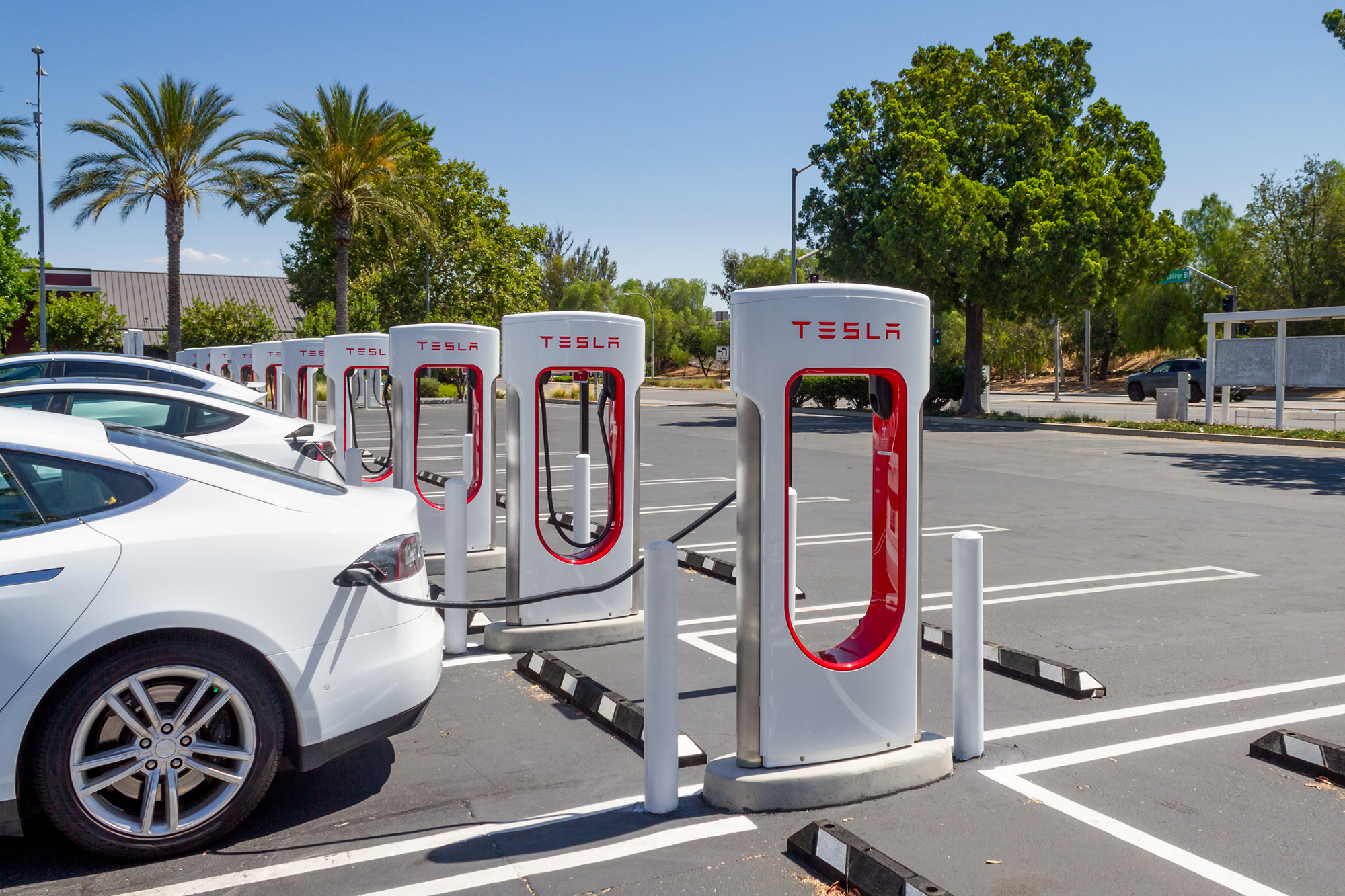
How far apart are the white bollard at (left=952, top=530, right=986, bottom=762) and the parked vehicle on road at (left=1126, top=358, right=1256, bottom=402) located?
37.8 metres

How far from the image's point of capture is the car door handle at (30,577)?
126 inches

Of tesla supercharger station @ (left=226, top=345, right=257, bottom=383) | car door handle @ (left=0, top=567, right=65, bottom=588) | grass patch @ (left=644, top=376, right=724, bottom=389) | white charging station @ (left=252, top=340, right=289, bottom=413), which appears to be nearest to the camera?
car door handle @ (left=0, top=567, right=65, bottom=588)

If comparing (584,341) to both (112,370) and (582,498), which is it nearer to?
(582,498)

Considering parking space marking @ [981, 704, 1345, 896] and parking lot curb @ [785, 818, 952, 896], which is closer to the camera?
parking lot curb @ [785, 818, 952, 896]

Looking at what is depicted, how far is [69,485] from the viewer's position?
11.4 feet

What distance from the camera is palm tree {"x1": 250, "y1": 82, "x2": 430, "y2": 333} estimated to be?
33.7 m

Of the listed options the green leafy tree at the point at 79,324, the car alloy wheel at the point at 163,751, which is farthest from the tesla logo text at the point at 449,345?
the green leafy tree at the point at 79,324

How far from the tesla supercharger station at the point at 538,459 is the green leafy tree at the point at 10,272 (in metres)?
49.1

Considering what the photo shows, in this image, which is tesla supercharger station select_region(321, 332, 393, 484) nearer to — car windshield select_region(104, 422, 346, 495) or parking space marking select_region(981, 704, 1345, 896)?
car windshield select_region(104, 422, 346, 495)

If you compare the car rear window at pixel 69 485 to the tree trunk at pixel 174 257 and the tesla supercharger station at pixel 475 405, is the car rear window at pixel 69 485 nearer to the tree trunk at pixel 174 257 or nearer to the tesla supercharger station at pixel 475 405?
the tesla supercharger station at pixel 475 405

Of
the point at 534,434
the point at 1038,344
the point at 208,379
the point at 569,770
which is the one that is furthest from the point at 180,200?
the point at 1038,344

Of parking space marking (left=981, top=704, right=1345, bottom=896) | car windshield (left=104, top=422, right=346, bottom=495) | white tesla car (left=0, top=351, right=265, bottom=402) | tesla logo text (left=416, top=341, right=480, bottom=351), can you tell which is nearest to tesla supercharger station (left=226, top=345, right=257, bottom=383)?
white tesla car (left=0, top=351, right=265, bottom=402)

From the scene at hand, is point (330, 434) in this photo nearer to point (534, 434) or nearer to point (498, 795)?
point (534, 434)

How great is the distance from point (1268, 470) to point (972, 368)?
14.1 m
